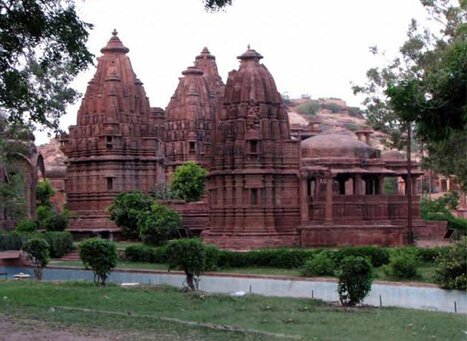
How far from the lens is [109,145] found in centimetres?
4528

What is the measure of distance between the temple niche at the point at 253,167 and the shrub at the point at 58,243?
20.7 ft

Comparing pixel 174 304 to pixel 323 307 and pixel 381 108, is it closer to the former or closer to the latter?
pixel 323 307

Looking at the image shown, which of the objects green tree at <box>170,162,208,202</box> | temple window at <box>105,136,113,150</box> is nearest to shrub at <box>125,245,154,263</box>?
temple window at <box>105,136,113,150</box>

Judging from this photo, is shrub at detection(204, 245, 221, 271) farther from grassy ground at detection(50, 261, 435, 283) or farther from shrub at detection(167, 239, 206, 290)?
shrub at detection(167, 239, 206, 290)

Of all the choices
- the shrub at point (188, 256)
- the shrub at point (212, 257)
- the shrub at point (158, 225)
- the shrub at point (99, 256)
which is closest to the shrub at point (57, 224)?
the shrub at point (158, 225)

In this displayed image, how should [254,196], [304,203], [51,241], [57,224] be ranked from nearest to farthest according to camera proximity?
1. [304,203]
2. [254,196]
3. [51,241]
4. [57,224]

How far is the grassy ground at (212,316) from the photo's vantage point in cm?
1303

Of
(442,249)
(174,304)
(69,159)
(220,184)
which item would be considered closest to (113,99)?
(69,159)

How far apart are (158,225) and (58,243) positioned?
14.5 feet

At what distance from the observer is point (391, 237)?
32125mm

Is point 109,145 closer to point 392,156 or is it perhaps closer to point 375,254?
point 392,156

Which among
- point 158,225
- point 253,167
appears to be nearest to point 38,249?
point 253,167

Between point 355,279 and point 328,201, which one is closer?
point 355,279

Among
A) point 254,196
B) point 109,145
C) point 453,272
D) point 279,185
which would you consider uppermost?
point 109,145
